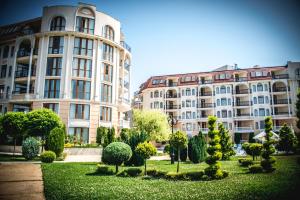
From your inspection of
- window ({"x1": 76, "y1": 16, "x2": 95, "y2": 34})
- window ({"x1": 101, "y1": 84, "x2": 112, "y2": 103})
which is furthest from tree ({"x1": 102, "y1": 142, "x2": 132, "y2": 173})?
window ({"x1": 76, "y1": 16, "x2": 95, "y2": 34})

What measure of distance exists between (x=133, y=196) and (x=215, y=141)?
22.2 feet

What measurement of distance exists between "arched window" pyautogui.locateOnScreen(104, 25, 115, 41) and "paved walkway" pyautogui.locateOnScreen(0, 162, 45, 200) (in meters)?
27.8

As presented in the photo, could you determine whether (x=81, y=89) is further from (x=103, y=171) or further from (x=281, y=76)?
(x=281, y=76)

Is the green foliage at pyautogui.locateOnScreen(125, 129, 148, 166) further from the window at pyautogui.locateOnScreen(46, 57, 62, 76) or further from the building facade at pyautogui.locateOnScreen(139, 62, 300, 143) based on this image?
the building facade at pyautogui.locateOnScreen(139, 62, 300, 143)

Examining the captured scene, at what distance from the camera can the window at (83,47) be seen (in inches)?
1342

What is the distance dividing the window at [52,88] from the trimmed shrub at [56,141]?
41.4 feet

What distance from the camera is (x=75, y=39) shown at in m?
34.1

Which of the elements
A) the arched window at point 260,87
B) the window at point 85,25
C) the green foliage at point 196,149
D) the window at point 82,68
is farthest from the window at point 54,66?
the arched window at point 260,87

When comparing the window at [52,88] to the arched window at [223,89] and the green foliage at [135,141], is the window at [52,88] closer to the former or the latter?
the green foliage at [135,141]

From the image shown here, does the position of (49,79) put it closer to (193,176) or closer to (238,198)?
(193,176)

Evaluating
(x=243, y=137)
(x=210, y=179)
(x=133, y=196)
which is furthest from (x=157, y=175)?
(x=243, y=137)

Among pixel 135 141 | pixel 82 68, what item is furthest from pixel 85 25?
pixel 135 141

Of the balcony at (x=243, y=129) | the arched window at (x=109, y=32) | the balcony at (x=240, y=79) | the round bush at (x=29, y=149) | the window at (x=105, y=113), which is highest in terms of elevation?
the arched window at (x=109, y=32)

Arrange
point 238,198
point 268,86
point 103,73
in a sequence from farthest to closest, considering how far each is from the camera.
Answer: point 268,86, point 103,73, point 238,198
